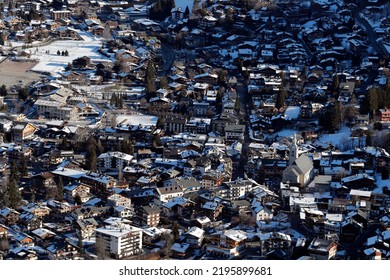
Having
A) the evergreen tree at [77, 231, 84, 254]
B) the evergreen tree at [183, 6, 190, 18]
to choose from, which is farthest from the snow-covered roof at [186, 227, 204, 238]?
the evergreen tree at [183, 6, 190, 18]

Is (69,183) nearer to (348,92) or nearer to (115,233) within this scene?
(115,233)

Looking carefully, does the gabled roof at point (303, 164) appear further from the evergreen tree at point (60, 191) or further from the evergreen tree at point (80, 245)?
the evergreen tree at point (80, 245)

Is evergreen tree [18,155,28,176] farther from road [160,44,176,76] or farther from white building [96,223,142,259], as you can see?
road [160,44,176,76]

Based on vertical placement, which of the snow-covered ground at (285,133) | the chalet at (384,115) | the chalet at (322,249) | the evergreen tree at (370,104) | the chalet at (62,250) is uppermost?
the evergreen tree at (370,104)

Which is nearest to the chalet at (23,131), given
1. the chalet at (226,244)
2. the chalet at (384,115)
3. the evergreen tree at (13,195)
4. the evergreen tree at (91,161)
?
the evergreen tree at (91,161)

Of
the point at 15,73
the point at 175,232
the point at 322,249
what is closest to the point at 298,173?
the point at 175,232
